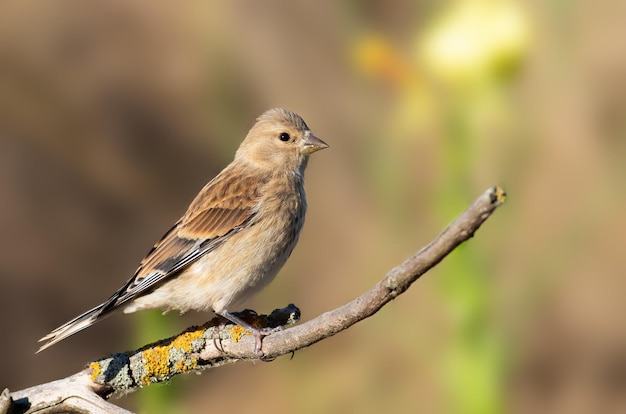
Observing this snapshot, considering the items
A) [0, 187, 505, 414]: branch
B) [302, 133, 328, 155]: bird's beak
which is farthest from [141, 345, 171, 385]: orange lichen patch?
[302, 133, 328, 155]: bird's beak

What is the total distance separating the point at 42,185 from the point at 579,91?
3.63m

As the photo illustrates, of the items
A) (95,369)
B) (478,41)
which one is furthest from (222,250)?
(478,41)

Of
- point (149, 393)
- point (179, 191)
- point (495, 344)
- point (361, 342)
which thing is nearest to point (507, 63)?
point (495, 344)

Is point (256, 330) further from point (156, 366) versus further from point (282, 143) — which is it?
point (282, 143)

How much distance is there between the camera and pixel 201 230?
3389mm

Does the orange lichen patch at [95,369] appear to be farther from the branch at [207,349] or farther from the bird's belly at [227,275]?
the bird's belly at [227,275]

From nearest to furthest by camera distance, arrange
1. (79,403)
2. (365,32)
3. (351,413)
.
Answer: (79,403), (365,32), (351,413)

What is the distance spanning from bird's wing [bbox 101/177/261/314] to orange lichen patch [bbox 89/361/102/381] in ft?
1.47

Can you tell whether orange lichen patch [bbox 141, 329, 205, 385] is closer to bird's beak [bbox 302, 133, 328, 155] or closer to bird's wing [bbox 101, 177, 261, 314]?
bird's wing [bbox 101, 177, 261, 314]

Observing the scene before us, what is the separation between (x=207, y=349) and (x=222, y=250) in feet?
1.73

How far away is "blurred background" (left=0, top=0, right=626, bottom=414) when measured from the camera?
5438 millimetres

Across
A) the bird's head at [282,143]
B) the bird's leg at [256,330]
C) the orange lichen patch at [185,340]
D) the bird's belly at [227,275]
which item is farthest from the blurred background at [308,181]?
the orange lichen patch at [185,340]

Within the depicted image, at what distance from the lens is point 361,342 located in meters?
5.84

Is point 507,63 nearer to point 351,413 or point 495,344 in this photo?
point 495,344
